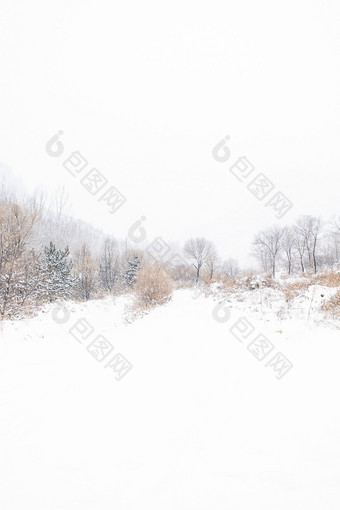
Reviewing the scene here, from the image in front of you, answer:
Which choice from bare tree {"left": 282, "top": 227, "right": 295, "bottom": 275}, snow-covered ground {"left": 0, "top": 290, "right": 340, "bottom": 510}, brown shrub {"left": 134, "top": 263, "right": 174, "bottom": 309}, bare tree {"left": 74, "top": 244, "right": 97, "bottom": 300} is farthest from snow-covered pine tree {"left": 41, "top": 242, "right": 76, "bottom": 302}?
bare tree {"left": 282, "top": 227, "right": 295, "bottom": 275}

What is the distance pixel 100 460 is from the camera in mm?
2000

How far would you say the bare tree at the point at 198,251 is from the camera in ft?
120

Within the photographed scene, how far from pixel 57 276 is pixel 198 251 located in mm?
23827

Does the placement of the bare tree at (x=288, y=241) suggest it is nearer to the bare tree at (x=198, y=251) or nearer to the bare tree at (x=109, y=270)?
the bare tree at (x=198, y=251)

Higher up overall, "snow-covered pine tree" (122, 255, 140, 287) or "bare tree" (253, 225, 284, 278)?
"snow-covered pine tree" (122, 255, 140, 287)

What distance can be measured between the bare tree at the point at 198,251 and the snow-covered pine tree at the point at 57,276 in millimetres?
21536

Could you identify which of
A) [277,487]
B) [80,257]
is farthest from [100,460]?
[80,257]

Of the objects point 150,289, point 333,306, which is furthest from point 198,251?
point 333,306

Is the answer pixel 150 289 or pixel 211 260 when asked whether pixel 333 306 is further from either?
pixel 211 260

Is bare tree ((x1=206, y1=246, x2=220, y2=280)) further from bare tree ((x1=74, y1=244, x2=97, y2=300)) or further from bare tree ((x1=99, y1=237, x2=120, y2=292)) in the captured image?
bare tree ((x1=74, y1=244, x2=97, y2=300))

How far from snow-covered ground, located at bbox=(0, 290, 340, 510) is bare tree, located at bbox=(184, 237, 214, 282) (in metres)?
32.0

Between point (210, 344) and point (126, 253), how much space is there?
80.9 feet

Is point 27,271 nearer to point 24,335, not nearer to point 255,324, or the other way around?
point 24,335

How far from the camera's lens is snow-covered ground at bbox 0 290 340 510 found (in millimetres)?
1679
